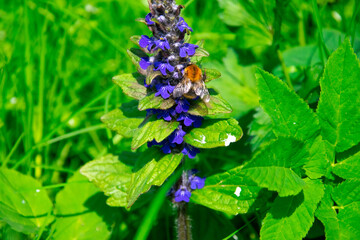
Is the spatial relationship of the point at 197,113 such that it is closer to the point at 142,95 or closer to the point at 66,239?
the point at 142,95

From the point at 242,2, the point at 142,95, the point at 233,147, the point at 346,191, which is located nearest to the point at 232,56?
the point at 242,2

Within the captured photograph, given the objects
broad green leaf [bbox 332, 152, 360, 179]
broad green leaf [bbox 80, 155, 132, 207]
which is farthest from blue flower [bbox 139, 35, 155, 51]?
broad green leaf [bbox 332, 152, 360, 179]

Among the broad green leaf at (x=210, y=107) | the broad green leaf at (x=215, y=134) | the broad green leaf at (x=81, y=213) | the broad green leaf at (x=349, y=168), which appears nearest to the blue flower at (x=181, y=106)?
the broad green leaf at (x=210, y=107)

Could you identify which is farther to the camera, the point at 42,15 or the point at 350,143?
the point at 42,15

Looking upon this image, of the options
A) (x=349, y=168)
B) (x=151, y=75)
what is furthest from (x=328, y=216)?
(x=151, y=75)

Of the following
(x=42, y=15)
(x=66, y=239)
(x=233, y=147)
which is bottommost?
(x=66, y=239)

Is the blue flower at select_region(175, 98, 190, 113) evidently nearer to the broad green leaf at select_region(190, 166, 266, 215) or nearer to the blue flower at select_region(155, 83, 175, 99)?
the blue flower at select_region(155, 83, 175, 99)

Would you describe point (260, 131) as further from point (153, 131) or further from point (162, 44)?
point (162, 44)
